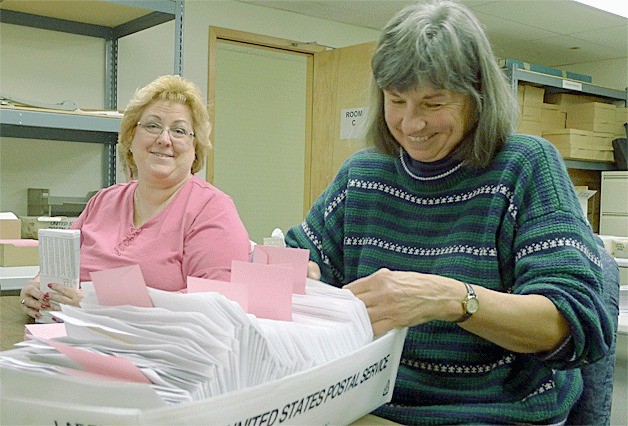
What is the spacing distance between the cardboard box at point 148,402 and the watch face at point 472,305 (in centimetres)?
27

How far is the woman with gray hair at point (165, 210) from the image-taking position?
1.72m

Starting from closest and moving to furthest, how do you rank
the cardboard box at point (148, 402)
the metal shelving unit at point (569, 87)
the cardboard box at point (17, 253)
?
the cardboard box at point (148, 402) < the cardboard box at point (17, 253) < the metal shelving unit at point (569, 87)

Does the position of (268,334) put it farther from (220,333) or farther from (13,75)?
(13,75)

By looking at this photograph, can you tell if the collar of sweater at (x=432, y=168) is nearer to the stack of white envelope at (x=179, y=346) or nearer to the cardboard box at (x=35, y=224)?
the stack of white envelope at (x=179, y=346)

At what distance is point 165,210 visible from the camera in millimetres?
1810

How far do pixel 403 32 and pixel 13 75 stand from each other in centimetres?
288

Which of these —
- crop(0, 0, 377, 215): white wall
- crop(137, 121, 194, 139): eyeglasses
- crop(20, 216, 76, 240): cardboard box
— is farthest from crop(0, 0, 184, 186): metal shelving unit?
crop(137, 121, 194, 139): eyeglasses

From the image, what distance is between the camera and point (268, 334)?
598 mm

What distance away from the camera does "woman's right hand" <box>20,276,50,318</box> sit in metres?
1.47

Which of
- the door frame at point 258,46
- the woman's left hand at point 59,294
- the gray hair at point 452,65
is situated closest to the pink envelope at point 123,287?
the gray hair at point 452,65

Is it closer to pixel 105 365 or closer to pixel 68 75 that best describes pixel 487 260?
pixel 105 365

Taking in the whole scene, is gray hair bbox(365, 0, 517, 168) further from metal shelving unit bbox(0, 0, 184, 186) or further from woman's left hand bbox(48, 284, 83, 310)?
metal shelving unit bbox(0, 0, 184, 186)

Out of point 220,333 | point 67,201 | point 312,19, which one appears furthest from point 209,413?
point 312,19

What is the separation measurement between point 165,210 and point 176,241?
0.11m
